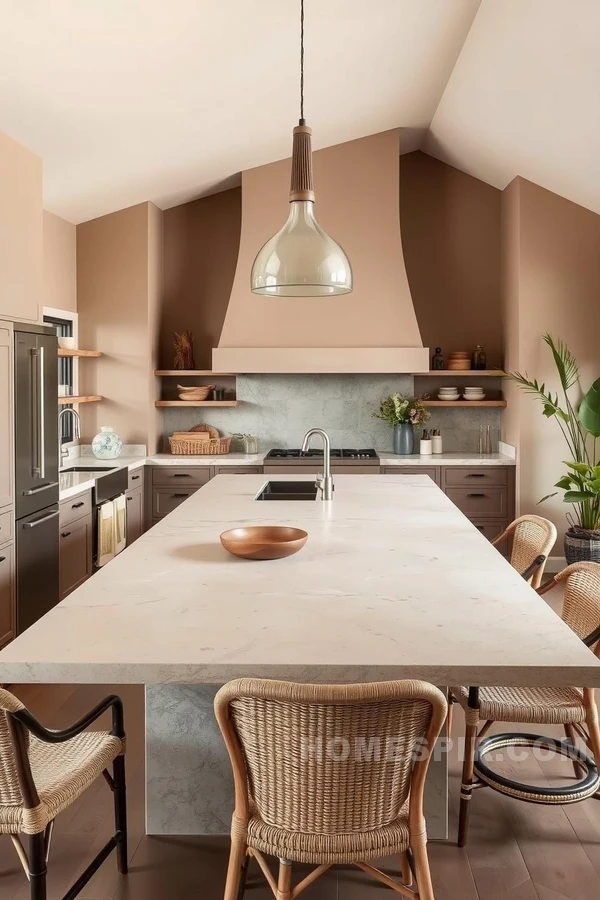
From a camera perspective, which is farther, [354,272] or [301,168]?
[354,272]

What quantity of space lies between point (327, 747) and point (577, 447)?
15.9ft

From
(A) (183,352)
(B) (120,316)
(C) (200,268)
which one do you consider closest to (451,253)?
(C) (200,268)

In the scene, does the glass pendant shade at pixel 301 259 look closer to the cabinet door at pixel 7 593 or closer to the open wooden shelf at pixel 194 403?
the cabinet door at pixel 7 593

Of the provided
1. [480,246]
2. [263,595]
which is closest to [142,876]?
[263,595]

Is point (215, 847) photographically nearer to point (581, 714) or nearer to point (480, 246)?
point (581, 714)

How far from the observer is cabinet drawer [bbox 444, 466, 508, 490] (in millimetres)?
6250

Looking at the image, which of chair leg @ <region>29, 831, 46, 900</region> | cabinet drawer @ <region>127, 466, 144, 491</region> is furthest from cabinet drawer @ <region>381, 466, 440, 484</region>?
chair leg @ <region>29, 831, 46, 900</region>

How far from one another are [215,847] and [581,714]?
3.90ft

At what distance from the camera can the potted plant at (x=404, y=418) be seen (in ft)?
21.5

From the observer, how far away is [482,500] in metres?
6.28

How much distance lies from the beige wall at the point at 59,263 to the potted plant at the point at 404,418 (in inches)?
107

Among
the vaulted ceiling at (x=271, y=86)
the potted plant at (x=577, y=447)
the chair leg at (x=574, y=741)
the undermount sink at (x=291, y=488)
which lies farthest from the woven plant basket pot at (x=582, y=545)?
the chair leg at (x=574, y=741)

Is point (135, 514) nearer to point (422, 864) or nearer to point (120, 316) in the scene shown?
point (120, 316)

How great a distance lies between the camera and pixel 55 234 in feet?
19.7
